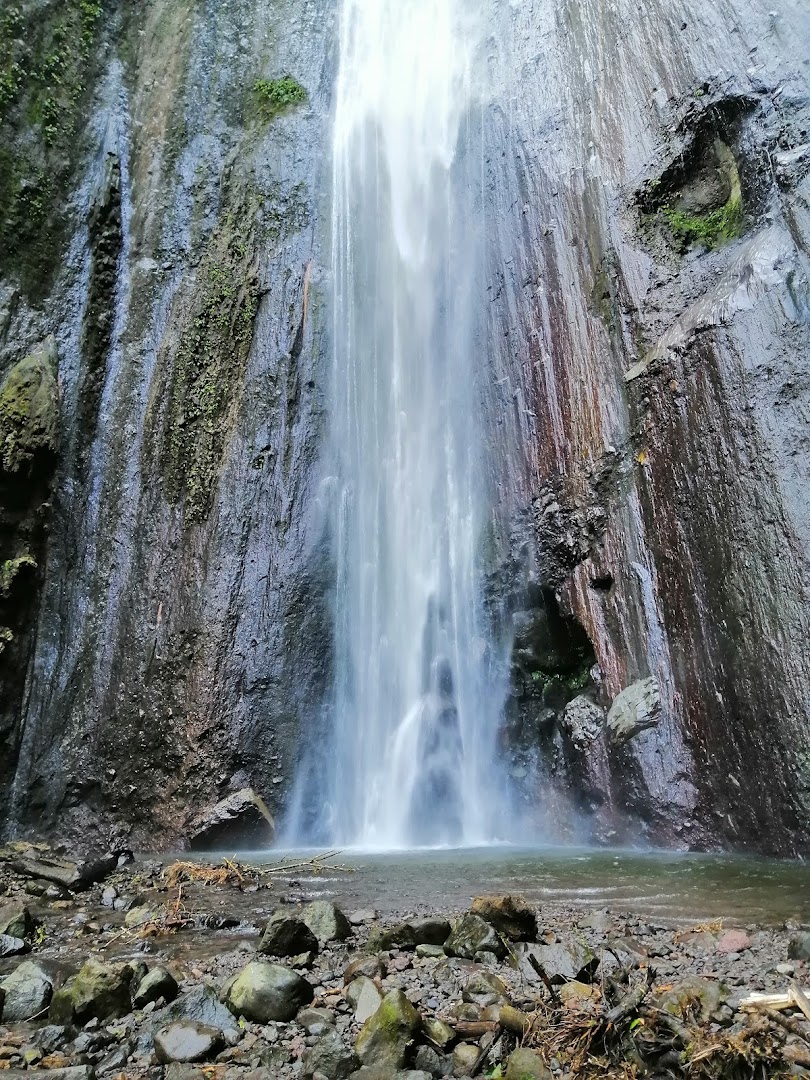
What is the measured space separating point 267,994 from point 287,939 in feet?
2.09

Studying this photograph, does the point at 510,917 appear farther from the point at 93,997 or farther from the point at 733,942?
the point at 93,997

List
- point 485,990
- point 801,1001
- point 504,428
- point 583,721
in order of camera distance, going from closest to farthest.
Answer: point 801,1001
point 485,990
point 583,721
point 504,428

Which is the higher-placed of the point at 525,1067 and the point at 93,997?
the point at 93,997

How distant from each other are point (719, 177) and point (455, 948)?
29.1ft

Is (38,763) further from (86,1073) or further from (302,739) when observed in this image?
(86,1073)

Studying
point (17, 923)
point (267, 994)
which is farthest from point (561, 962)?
point (17, 923)

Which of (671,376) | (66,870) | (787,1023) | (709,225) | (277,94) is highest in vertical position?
(277,94)

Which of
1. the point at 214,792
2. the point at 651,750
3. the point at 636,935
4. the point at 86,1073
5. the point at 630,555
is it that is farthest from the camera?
the point at 214,792

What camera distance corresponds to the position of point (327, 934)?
3.64m

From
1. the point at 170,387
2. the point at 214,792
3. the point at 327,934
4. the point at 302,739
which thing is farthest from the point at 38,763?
the point at 327,934

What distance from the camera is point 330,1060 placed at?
95.3 inches

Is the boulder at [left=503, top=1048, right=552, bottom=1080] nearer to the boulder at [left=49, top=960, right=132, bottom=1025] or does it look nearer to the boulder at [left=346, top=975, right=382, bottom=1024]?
Result: the boulder at [left=346, top=975, right=382, bottom=1024]

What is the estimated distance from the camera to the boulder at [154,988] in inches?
118

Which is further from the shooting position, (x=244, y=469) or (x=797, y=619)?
(x=244, y=469)
